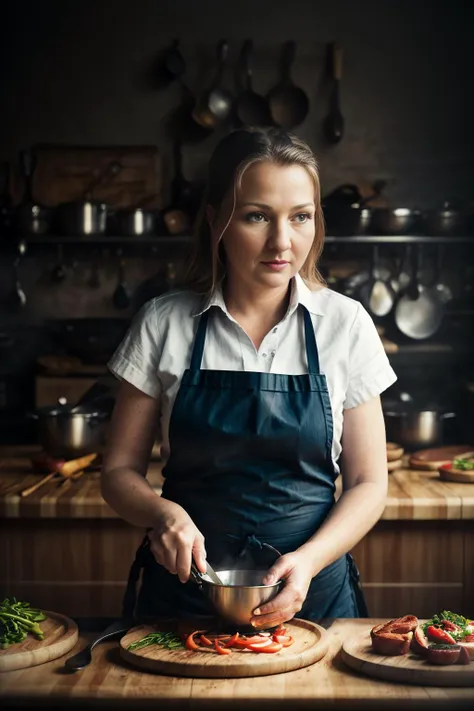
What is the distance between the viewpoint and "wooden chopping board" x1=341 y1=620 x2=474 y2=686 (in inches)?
55.0

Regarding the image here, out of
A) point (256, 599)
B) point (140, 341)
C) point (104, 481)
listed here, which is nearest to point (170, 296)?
point (140, 341)

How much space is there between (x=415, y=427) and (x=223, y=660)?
2166 millimetres

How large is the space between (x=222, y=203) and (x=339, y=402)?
1.39ft

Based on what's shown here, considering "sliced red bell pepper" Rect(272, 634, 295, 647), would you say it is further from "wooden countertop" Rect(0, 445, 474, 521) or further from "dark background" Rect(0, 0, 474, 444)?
"dark background" Rect(0, 0, 474, 444)

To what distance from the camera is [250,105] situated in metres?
4.40

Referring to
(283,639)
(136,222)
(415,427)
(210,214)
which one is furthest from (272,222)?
(136,222)

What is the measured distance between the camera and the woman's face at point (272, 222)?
1675 millimetres

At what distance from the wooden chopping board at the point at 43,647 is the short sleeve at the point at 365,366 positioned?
0.64m

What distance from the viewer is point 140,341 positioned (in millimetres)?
1856

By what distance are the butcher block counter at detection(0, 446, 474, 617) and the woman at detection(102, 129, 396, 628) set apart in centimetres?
97

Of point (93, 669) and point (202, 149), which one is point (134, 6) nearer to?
point (202, 149)

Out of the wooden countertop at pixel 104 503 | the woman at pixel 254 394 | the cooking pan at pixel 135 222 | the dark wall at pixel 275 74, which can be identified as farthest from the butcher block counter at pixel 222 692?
the dark wall at pixel 275 74

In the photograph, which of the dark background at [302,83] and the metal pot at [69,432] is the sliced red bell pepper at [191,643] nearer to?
the metal pot at [69,432]

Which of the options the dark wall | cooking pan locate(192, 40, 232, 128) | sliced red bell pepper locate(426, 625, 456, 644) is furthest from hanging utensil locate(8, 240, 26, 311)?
sliced red bell pepper locate(426, 625, 456, 644)
